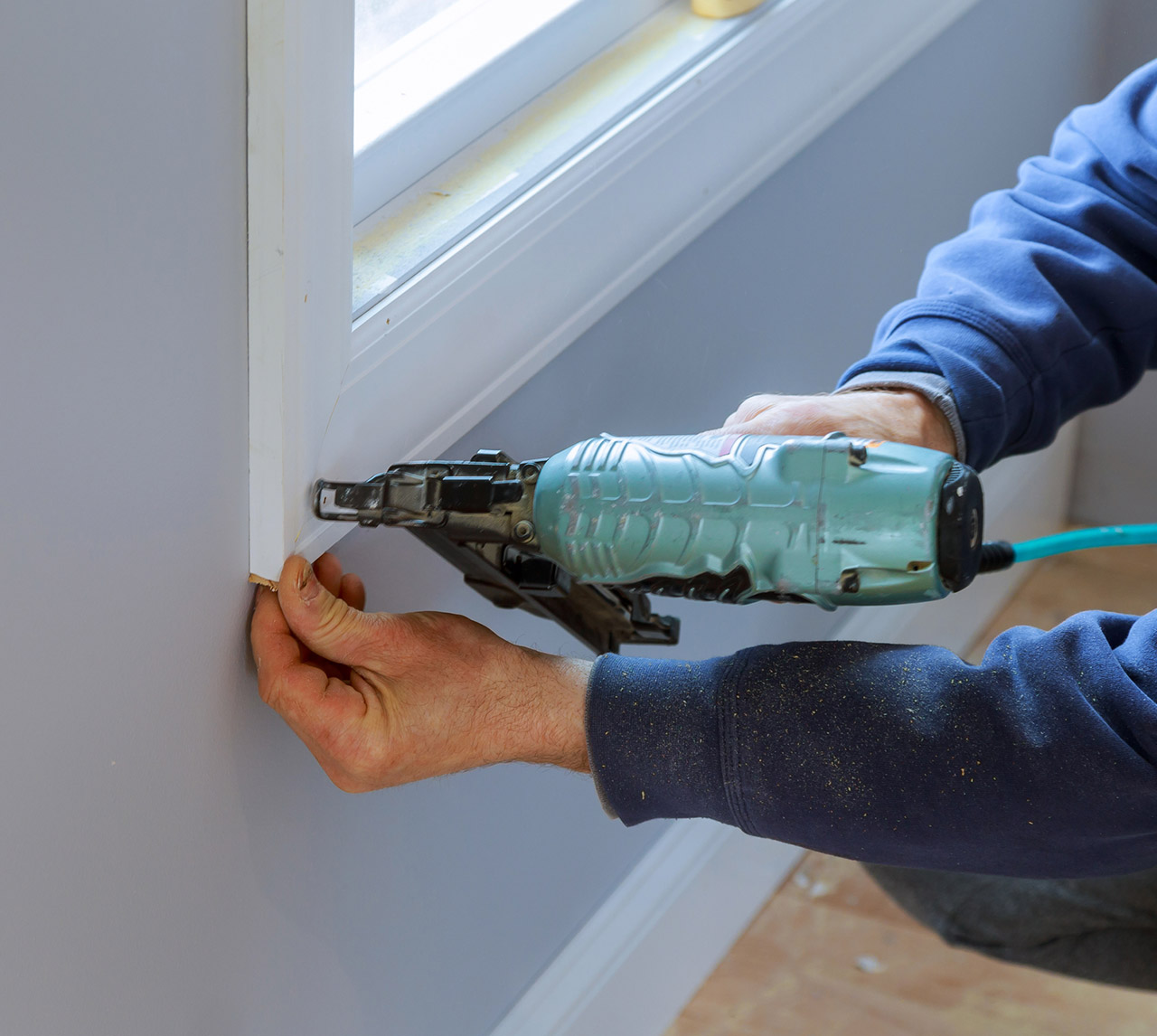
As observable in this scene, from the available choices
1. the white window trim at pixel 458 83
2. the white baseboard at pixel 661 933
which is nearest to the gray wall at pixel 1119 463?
the white baseboard at pixel 661 933

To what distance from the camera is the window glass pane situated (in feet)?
2.73

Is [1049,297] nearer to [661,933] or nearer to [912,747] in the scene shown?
[912,747]

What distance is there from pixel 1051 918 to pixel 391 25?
104 centimetres

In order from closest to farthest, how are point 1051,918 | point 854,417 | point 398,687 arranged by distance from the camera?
point 398,687 < point 854,417 < point 1051,918

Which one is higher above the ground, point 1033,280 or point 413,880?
point 1033,280

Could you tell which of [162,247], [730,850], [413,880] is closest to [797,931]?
[730,850]

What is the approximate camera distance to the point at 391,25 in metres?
0.86

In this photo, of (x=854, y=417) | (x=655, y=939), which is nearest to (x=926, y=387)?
(x=854, y=417)

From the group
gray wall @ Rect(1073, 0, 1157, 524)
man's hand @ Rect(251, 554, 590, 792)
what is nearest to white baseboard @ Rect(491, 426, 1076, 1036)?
man's hand @ Rect(251, 554, 590, 792)

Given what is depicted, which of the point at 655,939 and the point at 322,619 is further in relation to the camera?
the point at 655,939

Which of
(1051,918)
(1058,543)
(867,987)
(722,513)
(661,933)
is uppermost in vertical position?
(722,513)

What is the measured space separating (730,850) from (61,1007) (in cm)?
91

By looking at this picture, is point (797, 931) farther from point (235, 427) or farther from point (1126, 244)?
point (235, 427)

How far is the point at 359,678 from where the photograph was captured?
72 centimetres
